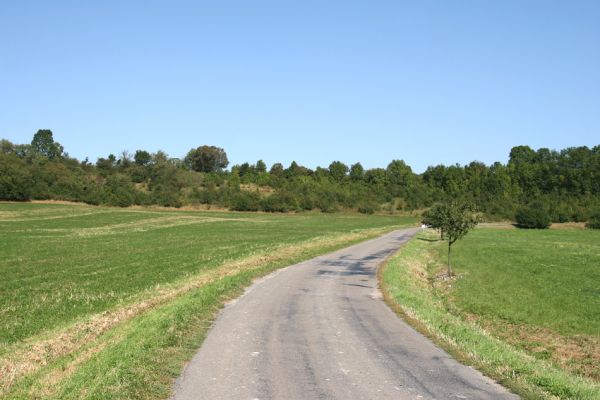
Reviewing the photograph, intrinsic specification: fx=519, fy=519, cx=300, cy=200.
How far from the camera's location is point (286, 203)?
455 feet

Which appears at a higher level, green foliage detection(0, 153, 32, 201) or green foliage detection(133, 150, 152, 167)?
green foliage detection(133, 150, 152, 167)

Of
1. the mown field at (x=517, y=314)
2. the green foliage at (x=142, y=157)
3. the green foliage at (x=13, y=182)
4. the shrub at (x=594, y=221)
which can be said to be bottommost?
the mown field at (x=517, y=314)

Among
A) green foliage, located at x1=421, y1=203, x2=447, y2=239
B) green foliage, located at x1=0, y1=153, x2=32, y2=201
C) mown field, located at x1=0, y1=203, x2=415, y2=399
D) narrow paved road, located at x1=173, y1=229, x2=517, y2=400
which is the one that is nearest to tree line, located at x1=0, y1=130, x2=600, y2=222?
green foliage, located at x1=0, y1=153, x2=32, y2=201

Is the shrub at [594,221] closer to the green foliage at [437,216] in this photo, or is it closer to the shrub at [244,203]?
the shrub at [244,203]

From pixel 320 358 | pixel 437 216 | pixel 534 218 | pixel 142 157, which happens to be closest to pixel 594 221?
pixel 534 218

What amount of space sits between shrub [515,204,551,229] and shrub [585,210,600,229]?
31.4ft

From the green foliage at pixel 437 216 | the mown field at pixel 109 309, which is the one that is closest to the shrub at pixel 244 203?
the mown field at pixel 109 309

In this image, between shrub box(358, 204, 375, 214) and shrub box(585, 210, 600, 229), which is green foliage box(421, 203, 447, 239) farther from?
shrub box(358, 204, 375, 214)

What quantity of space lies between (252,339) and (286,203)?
12624 centimetres

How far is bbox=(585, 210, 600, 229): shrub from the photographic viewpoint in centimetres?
11150

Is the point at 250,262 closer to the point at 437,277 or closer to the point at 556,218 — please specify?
the point at 437,277

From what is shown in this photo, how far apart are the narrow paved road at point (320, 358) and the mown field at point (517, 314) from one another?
0.95 m

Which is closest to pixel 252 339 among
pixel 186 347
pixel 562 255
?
pixel 186 347

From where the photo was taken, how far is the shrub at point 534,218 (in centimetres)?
10862
